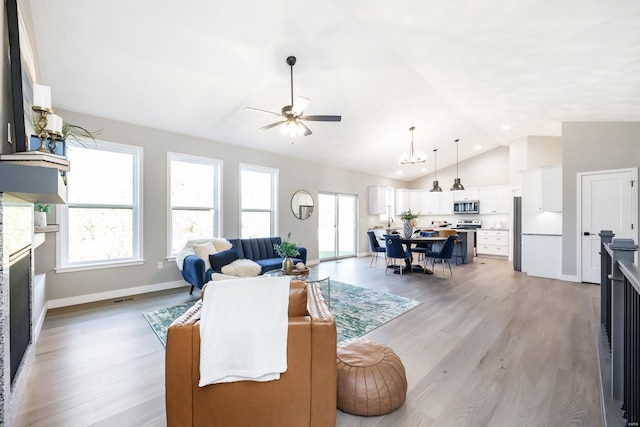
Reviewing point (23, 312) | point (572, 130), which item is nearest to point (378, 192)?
point (572, 130)

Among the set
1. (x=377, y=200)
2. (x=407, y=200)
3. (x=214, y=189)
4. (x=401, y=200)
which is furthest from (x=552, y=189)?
(x=214, y=189)

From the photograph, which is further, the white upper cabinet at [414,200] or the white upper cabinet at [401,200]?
the white upper cabinet at [414,200]

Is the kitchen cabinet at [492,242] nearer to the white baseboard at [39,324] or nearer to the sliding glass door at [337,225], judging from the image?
the sliding glass door at [337,225]

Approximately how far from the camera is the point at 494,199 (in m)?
8.43

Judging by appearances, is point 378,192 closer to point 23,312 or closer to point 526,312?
point 526,312

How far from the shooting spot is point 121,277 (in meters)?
4.16

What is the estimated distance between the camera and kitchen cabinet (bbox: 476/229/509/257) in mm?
7960

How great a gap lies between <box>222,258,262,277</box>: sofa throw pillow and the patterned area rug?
66 cm

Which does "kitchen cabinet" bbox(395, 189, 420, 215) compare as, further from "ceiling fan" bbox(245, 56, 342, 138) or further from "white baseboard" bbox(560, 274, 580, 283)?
"ceiling fan" bbox(245, 56, 342, 138)

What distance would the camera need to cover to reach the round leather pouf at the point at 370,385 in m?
1.70

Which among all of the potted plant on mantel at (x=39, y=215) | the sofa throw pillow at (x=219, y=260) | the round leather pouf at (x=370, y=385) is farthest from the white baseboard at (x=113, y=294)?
the round leather pouf at (x=370, y=385)

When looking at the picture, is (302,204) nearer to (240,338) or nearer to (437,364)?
(437,364)

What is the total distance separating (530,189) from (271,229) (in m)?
5.54

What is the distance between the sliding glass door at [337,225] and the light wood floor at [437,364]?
3.75 m
